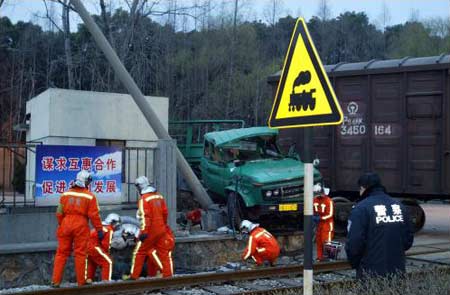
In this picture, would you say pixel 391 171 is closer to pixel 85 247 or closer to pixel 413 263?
pixel 413 263

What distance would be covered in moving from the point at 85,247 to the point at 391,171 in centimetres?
834

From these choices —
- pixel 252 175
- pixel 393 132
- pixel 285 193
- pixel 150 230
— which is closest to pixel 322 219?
pixel 285 193

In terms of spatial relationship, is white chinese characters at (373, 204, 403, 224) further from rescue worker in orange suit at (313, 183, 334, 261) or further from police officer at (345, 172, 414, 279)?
rescue worker in orange suit at (313, 183, 334, 261)

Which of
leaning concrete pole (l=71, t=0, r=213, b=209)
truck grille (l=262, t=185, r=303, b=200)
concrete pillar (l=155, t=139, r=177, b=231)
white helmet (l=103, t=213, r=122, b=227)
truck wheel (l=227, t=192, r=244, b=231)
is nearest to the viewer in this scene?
white helmet (l=103, t=213, r=122, b=227)

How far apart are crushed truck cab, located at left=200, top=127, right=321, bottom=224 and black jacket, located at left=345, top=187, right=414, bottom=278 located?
7.19m

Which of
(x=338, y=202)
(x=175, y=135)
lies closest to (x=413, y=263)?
(x=338, y=202)

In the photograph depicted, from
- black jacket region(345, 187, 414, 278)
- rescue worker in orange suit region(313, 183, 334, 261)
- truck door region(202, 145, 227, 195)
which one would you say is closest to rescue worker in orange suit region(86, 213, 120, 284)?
rescue worker in orange suit region(313, 183, 334, 261)

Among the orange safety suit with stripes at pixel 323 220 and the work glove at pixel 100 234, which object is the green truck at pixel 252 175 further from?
the work glove at pixel 100 234

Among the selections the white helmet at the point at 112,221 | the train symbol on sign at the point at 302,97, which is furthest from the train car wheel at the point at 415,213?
the train symbol on sign at the point at 302,97

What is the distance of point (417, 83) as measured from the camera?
1470cm

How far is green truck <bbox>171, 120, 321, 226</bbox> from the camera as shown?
13.0 meters

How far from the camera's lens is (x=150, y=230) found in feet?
33.2

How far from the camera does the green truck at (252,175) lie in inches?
511

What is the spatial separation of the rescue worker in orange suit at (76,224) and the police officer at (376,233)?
4921 mm
